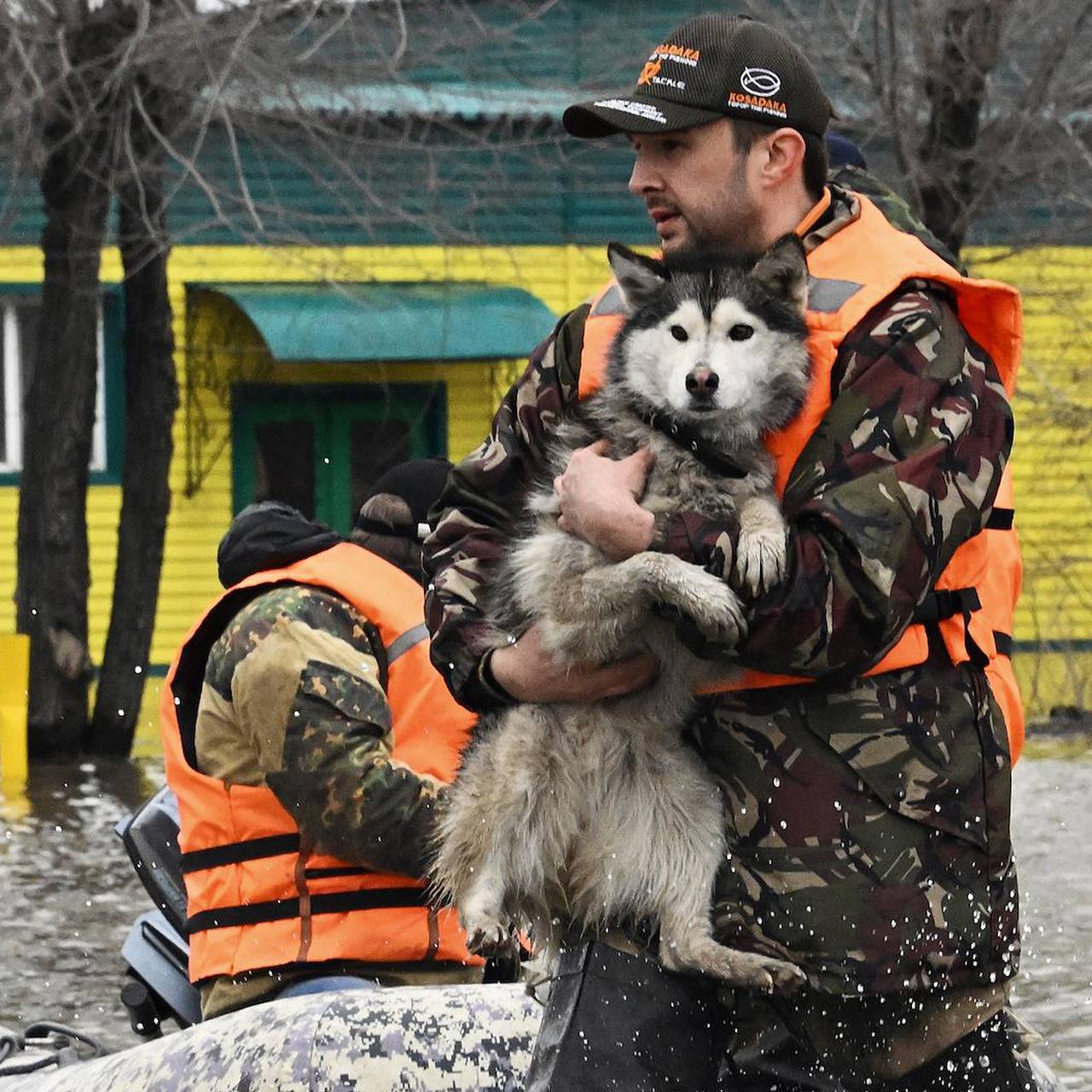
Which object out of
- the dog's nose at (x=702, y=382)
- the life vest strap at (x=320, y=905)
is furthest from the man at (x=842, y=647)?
the life vest strap at (x=320, y=905)

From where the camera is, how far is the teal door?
23.9m

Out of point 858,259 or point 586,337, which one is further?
point 586,337

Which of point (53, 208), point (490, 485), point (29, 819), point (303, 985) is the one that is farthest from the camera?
point (53, 208)

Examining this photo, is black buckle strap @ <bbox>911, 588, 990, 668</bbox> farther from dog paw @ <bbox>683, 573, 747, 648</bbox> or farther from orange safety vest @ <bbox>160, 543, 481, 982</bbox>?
orange safety vest @ <bbox>160, 543, 481, 982</bbox>

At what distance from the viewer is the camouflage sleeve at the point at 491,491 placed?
12.5 ft

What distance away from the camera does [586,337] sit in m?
3.88

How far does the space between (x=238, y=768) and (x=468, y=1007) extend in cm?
127

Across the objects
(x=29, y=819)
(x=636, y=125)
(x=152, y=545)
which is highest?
(x=636, y=125)

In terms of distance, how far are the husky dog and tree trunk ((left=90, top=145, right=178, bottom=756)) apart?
13.8 m

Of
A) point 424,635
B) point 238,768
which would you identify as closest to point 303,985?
point 238,768

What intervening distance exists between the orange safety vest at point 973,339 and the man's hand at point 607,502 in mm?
226

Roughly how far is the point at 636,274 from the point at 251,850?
2116 millimetres

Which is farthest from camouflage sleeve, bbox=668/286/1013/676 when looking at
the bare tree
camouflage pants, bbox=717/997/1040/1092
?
the bare tree

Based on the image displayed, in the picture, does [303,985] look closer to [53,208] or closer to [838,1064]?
[838,1064]
